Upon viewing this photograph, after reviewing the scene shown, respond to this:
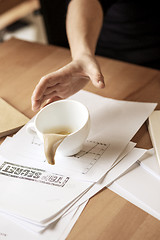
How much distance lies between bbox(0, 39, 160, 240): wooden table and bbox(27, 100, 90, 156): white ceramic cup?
110 millimetres

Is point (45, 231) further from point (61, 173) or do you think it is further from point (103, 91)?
point (103, 91)

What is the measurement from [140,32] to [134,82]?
41 cm

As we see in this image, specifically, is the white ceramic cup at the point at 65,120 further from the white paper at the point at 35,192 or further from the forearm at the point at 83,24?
the forearm at the point at 83,24

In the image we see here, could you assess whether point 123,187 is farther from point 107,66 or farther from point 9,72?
point 9,72

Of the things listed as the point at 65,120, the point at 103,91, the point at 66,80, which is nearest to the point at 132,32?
the point at 103,91

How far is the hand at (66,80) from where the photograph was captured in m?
0.70

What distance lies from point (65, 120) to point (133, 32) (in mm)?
681

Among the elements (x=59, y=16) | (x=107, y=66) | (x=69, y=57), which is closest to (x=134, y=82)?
(x=107, y=66)

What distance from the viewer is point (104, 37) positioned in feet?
4.19

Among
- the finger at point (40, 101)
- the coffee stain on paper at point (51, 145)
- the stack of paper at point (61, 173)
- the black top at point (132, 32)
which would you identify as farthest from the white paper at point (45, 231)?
the black top at point (132, 32)

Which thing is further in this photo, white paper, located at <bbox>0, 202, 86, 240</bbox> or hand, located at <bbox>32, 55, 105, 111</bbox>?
hand, located at <bbox>32, 55, 105, 111</bbox>

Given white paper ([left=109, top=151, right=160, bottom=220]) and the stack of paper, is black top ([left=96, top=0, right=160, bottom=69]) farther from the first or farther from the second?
white paper ([left=109, top=151, right=160, bottom=220])

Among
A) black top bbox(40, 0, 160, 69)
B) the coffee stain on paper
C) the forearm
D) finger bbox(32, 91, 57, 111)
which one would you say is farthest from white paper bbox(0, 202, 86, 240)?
black top bbox(40, 0, 160, 69)

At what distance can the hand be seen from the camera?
703 mm
